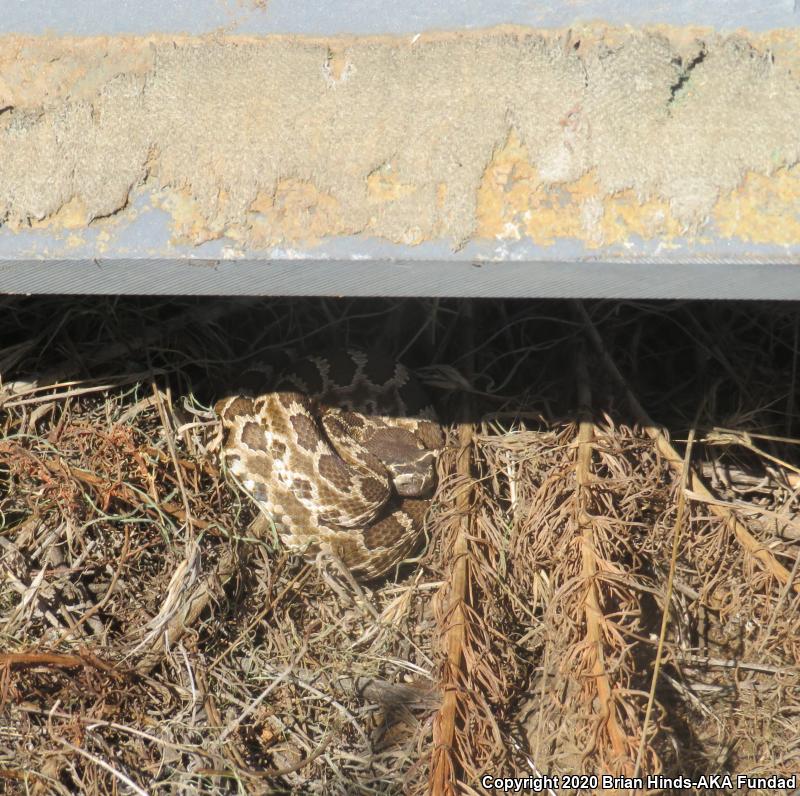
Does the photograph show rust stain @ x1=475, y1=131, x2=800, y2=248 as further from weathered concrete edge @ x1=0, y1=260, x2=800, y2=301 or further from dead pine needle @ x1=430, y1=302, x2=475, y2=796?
dead pine needle @ x1=430, y1=302, x2=475, y2=796

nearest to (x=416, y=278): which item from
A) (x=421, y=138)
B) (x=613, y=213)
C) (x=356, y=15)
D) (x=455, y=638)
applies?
(x=421, y=138)

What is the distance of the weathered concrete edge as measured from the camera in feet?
5.29

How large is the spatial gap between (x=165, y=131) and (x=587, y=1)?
1.00 meters

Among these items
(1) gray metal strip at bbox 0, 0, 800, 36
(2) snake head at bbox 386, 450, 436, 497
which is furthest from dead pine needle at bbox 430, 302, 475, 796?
(1) gray metal strip at bbox 0, 0, 800, 36

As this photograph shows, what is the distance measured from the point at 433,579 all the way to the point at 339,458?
1.90ft

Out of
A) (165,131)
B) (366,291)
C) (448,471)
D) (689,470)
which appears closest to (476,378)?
(448,471)

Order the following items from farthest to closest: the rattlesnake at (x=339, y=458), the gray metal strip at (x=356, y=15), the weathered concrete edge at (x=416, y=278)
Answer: the rattlesnake at (x=339, y=458), the gray metal strip at (x=356, y=15), the weathered concrete edge at (x=416, y=278)

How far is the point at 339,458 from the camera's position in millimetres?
3158

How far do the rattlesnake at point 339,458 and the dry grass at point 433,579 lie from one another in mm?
113

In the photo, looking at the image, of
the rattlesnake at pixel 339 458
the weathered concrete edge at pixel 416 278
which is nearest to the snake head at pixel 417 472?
the rattlesnake at pixel 339 458

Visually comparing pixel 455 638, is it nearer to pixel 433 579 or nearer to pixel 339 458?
pixel 433 579

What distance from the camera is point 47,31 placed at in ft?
6.34

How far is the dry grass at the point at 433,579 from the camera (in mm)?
2375

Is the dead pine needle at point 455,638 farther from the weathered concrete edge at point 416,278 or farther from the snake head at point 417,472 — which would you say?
the weathered concrete edge at point 416,278
